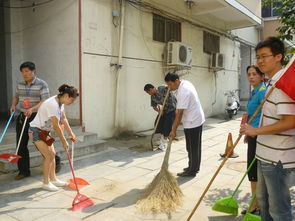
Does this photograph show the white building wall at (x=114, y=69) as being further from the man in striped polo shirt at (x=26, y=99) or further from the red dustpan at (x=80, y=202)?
the red dustpan at (x=80, y=202)

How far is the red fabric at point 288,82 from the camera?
1.99 meters

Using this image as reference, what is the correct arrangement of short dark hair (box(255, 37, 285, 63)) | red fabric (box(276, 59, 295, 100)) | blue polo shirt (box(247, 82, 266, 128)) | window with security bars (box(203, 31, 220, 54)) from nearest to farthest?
red fabric (box(276, 59, 295, 100)) < short dark hair (box(255, 37, 285, 63)) < blue polo shirt (box(247, 82, 266, 128)) < window with security bars (box(203, 31, 220, 54))

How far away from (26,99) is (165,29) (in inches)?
235

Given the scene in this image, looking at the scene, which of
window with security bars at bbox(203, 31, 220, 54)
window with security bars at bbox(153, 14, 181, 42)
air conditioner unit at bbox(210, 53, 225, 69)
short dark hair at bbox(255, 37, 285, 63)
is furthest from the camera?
air conditioner unit at bbox(210, 53, 225, 69)

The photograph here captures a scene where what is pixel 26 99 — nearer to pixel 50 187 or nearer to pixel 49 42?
pixel 50 187

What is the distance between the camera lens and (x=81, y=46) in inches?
262

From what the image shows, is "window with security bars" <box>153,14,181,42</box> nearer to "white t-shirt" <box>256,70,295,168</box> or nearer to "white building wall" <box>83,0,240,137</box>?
"white building wall" <box>83,0,240,137</box>

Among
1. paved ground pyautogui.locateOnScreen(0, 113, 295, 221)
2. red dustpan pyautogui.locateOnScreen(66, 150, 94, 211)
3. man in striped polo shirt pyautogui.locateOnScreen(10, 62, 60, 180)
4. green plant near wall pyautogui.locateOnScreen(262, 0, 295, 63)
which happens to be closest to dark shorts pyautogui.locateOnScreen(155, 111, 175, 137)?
paved ground pyautogui.locateOnScreen(0, 113, 295, 221)

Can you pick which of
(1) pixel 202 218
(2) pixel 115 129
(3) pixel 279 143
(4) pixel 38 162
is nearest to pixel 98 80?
(2) pixel 115 129

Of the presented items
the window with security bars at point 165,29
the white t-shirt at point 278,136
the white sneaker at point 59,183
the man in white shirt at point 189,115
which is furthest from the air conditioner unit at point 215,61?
the white t-shirt at point 278,136

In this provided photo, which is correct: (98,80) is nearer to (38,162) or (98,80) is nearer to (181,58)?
(38,162)

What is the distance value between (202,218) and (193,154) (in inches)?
61.5

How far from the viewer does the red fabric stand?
1987 millimetres

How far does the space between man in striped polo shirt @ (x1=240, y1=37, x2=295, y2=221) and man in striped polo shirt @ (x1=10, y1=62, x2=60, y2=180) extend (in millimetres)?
3313
